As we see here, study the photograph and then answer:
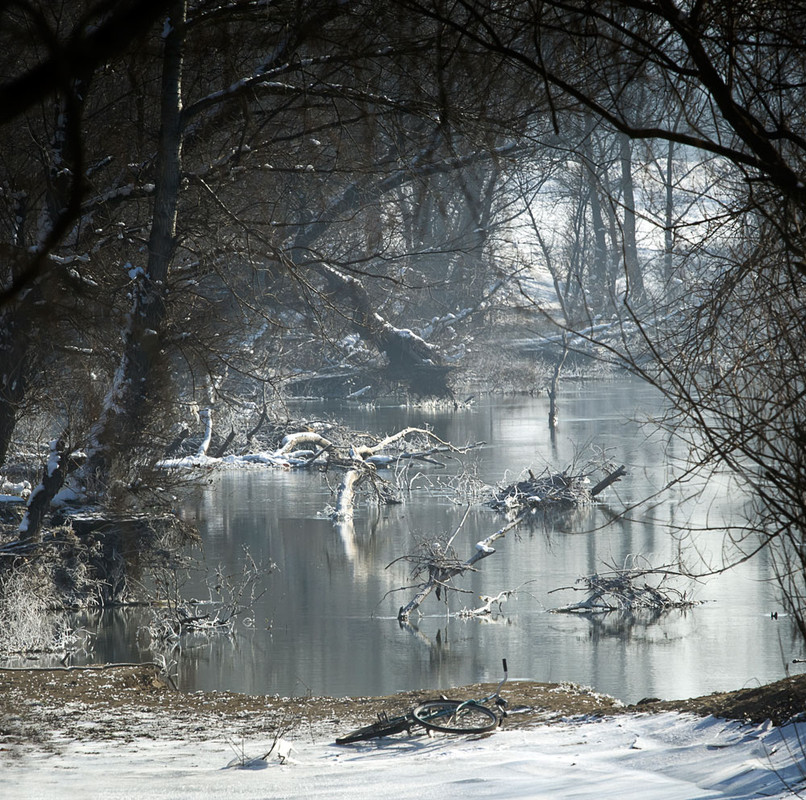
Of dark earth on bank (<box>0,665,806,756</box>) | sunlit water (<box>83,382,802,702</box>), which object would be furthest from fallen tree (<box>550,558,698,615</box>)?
dark earth on bank (<box>0,665,806,756</box>)

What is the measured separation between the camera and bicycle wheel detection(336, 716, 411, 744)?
6805 mm

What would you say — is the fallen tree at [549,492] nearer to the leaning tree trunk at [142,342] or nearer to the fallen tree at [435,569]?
the fallen tree at [435,569]

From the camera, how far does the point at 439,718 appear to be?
7.19 m

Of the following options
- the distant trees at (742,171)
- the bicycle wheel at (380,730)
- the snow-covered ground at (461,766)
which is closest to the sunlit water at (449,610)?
the snow-covered ground at (461,766)

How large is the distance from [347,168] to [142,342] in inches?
123

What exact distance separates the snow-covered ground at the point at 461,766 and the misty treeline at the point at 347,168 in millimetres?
1010

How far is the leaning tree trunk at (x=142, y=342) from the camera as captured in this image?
11.3 meters

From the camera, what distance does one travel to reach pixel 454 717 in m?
7.27

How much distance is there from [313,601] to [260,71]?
19.8 feet

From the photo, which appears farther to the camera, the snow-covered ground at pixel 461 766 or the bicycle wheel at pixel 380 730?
the bicycle wheel at pixel 380 730

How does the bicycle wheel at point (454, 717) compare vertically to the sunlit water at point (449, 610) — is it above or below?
below

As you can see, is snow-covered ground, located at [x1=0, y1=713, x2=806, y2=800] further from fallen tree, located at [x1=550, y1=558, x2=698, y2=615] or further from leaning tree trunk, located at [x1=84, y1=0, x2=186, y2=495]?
leaning tree trunk, located at [x1=84, y1=0, x2=186, y2=495]

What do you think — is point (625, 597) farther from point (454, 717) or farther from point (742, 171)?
point (742, 171)

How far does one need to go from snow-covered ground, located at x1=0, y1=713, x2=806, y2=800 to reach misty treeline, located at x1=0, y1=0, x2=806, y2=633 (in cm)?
101
